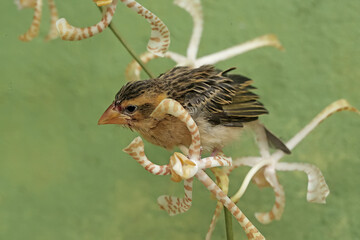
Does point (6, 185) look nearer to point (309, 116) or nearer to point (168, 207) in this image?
point (168, 207)

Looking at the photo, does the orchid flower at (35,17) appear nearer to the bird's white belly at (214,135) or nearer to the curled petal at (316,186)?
the bird's white belly at (214,135)

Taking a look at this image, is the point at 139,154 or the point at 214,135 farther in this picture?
the point at 214,135

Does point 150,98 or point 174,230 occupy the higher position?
point 150,98

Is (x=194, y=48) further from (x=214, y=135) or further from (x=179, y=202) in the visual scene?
(x=179, y=202)

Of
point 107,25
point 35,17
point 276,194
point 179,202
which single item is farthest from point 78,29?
point 276,194

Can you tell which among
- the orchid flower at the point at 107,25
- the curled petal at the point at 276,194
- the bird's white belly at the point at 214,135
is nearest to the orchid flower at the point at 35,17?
the orchid flower at the point at 107,25

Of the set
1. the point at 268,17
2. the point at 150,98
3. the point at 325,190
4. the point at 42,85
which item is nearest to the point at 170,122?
the point at 150,98

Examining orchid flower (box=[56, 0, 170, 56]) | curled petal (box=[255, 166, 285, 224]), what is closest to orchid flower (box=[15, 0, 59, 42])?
orchid flower (box=[56, 0, 170, 56])
